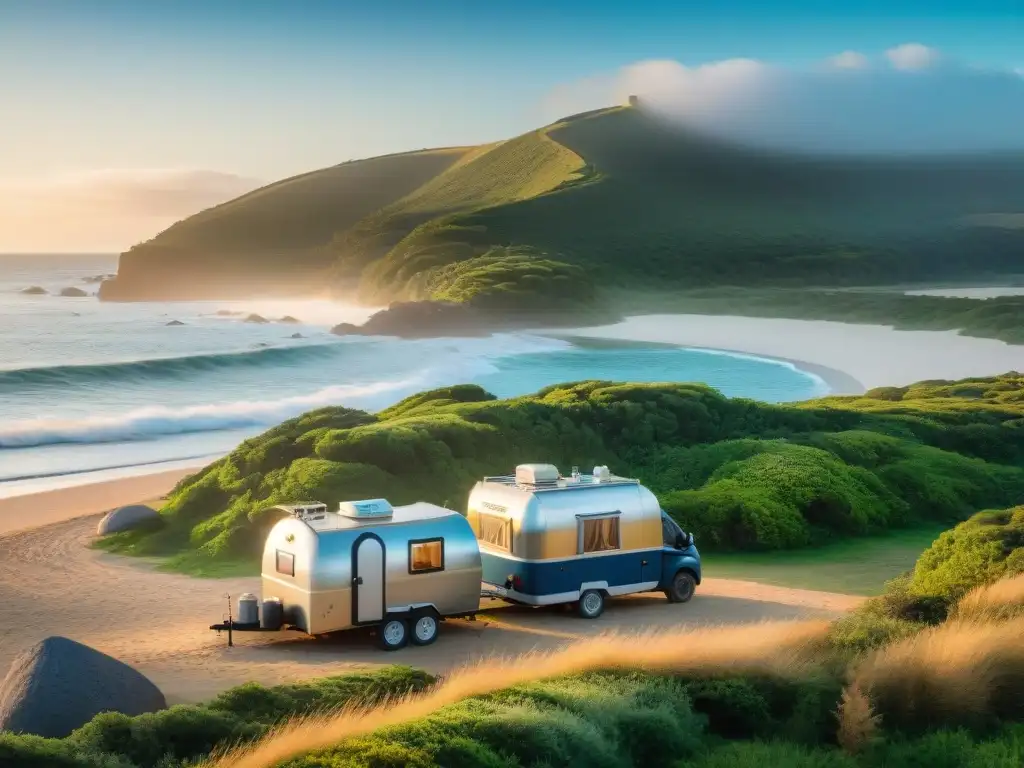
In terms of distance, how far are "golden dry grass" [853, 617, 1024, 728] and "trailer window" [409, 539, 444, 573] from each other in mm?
7016

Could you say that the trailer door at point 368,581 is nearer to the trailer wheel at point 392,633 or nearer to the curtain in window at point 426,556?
the trailer wheel at point 392,633

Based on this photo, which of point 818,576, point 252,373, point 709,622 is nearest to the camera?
point 709,622

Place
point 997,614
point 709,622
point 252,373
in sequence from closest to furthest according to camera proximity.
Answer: point 997,614, point 709,622, point 252,373

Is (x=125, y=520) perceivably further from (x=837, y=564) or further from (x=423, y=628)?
(x=837, y=564)

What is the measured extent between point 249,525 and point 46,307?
138m

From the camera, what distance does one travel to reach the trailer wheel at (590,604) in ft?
64.6

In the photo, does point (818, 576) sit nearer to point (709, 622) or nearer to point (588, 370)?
point (709, 622)

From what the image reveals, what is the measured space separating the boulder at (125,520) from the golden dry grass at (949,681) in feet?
62.3

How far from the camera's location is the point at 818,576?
75.3 ft

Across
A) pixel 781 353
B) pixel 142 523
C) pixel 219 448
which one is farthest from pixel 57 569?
pixel 781 353

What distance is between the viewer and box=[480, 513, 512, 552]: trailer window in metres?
19.7

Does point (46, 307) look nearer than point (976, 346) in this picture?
No

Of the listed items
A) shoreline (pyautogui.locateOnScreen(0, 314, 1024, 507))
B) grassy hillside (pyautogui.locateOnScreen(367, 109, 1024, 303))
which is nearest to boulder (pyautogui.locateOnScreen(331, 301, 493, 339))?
shoreline (pyautogui.locateOnScreen(0, 314, 1024, 507))

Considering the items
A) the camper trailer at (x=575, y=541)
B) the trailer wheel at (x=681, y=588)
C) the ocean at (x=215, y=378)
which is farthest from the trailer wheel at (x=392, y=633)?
the ocean at (x=215, y=378)
